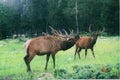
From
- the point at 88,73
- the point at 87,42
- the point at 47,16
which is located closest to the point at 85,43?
the point at 87,42

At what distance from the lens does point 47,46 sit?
875 centimetres

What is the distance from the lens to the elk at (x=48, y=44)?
28.4ft

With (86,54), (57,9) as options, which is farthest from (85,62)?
(57,9)

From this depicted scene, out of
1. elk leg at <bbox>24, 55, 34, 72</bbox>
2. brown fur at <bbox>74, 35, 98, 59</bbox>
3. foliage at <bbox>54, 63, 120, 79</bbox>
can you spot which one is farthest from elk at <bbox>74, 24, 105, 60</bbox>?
elk leg at <bbox>24, 55, 34, 72</bbox>

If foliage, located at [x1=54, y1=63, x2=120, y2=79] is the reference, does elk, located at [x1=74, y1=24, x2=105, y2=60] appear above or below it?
above

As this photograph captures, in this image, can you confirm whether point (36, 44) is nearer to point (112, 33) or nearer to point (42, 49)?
point (42, 49)

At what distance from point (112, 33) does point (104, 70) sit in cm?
42

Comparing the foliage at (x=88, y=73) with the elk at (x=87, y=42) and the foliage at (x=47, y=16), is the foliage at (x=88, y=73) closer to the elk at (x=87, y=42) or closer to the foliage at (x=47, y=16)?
the elk at (x=87, y=42)

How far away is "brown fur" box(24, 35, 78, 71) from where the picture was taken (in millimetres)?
8664

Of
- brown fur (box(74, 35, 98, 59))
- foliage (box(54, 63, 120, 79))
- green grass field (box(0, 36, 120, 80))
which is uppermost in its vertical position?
brown fur (box(74, 35, 98, 59))

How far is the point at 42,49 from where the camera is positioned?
873cm

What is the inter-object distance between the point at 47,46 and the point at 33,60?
0.24 meters

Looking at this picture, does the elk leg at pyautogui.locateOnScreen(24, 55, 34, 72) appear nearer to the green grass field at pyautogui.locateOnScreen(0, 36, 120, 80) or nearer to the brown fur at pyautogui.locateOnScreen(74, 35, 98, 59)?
the green grass field at pyautogui.locateOnScreen(0, 36, 120, 80)

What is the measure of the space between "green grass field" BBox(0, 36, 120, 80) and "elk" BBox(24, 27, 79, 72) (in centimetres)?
5
